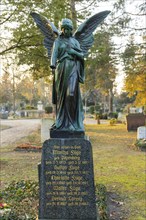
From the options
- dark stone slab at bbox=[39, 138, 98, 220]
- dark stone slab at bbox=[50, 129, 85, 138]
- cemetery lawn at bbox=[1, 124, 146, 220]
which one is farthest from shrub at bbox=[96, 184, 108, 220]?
dark stone slab at bbox=[50, 129, 85, 138]

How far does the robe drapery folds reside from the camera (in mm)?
4969

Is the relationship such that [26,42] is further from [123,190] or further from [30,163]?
[123,190]

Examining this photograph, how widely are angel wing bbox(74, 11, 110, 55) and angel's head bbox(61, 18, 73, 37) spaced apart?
0.27 m

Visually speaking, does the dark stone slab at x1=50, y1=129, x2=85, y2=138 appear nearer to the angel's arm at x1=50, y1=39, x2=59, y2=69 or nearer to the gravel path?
the angel's arm at x1=50, y1=39, x2=59, y2=69

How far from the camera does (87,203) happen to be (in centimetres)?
479

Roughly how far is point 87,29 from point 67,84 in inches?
46.8

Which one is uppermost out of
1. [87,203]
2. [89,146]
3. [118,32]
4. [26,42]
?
[118,32]

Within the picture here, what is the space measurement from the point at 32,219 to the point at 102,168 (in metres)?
5.36

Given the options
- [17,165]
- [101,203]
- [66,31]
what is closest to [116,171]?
[17,165]

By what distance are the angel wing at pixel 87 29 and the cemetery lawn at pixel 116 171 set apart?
3.57 metres

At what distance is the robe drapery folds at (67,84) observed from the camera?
4969 mm

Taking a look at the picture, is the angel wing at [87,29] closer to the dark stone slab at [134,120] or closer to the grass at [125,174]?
the grass at [125,174]

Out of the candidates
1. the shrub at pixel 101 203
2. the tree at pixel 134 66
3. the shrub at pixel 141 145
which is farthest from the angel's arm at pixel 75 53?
the tree at pixel 134 66

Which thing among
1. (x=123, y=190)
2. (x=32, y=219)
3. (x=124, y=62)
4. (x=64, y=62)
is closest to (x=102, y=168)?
(x=123, y=190)
